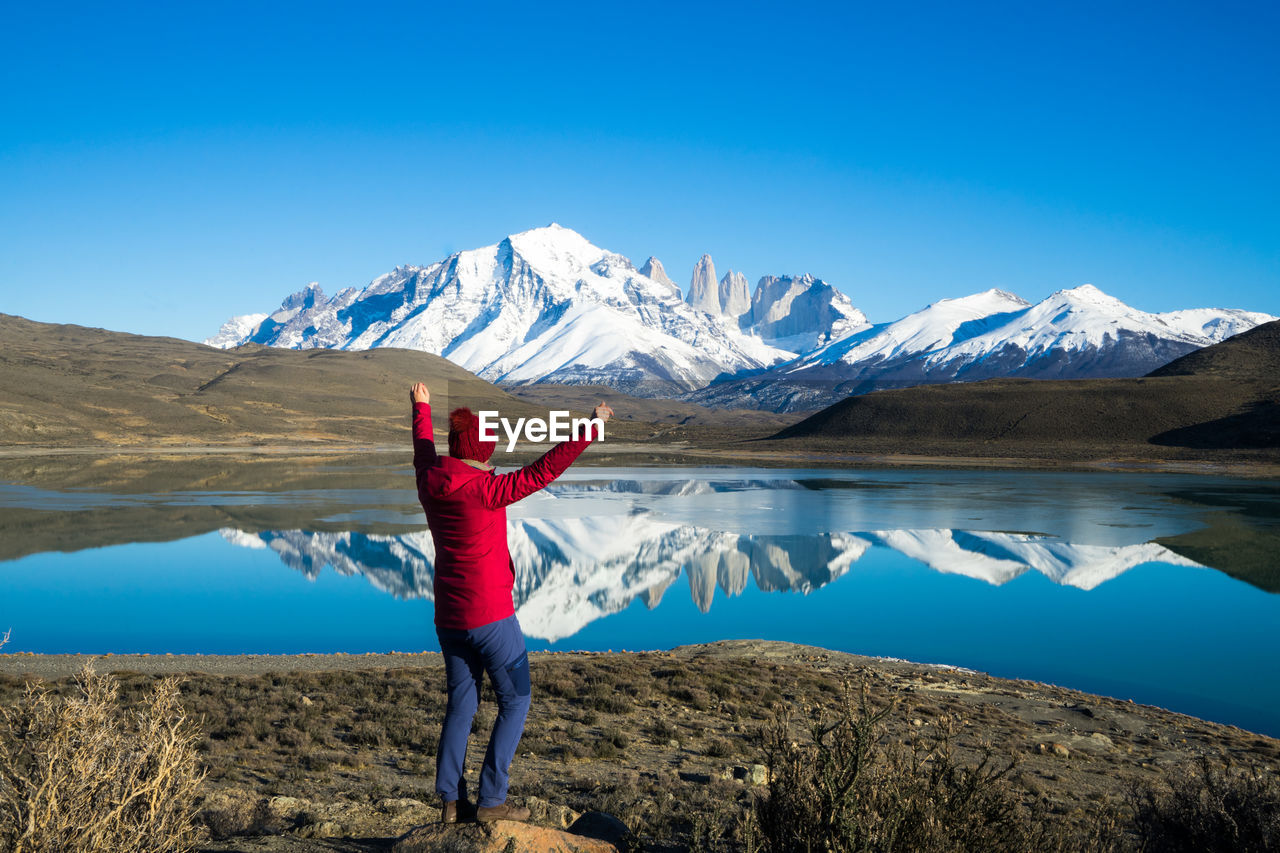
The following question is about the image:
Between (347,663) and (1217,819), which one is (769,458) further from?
(1217,819)

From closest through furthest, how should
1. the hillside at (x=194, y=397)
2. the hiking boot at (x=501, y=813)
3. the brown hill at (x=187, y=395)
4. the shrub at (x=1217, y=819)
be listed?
the hiking boot at (x=501, y=813) < the shrub at (x=1217, y=819) < the hillside at (x=194, y=397) < the brown hill at (x=187, y=395)

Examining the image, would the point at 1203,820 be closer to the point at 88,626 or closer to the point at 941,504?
the point at 88,626

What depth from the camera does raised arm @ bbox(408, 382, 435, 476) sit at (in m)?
4.70

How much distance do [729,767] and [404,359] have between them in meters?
194

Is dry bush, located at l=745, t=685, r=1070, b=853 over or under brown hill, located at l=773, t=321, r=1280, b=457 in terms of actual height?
under

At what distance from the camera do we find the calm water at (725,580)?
56.4 ft

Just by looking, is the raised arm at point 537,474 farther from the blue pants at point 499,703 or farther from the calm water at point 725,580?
the calm water at point 725,580

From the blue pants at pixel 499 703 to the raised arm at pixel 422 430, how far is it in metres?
0.87

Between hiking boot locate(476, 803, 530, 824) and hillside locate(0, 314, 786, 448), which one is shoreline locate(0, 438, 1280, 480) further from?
hiking boot locate(476, 803, 530, 824)

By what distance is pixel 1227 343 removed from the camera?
132m

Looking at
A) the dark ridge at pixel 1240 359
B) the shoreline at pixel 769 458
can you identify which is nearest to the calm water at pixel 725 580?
the shoreline at pixel 769 458

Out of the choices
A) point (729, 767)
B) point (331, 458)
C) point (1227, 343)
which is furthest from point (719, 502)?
point (1227, 343)

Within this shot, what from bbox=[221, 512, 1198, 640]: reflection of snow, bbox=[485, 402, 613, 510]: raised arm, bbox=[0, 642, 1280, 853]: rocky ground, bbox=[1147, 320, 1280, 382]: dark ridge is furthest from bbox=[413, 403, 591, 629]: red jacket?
bbox=[1147, 320, 1280, 382]: dark ridge

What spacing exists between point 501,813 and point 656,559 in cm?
2204
